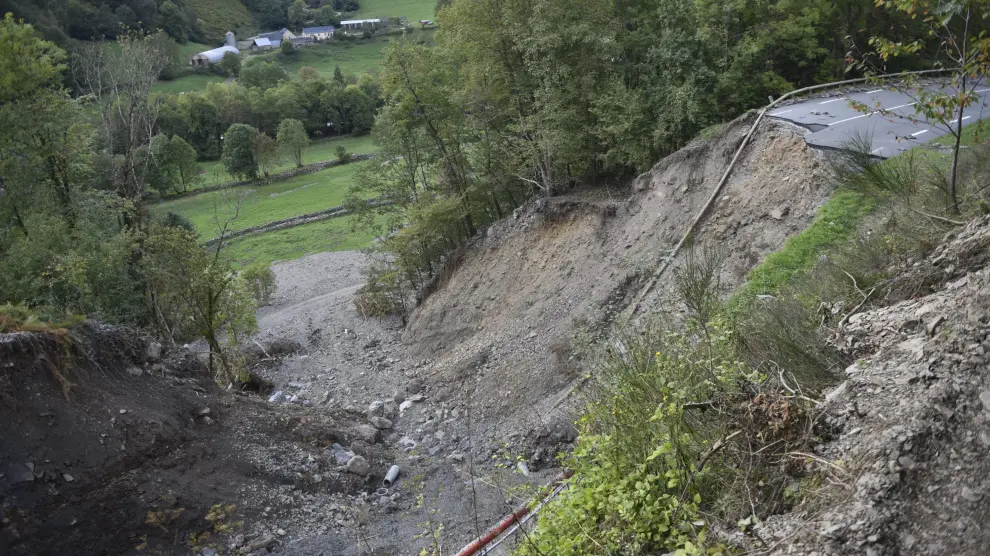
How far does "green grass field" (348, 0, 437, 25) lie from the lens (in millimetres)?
128875

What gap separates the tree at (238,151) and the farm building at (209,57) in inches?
1760

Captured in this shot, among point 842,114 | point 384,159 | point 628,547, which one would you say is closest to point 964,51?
point 628,547

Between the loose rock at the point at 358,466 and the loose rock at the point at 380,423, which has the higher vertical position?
the loose rock at the point at 358,466

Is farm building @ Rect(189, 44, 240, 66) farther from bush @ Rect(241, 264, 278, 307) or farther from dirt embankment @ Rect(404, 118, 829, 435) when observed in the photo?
dirt embankment @ Rect(404, 118, 829, 435)

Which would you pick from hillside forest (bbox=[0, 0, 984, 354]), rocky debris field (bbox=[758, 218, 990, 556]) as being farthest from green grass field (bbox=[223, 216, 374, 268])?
rocky debris field (bbox=[758, 218, 990, 556])

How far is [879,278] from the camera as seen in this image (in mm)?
7941

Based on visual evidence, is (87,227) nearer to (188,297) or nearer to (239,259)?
(188,297)

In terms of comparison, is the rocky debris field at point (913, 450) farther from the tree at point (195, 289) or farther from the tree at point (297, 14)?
the tree at point (297, 14)

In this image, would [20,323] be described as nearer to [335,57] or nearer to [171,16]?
[335,57]

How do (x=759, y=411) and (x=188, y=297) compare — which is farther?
(x=188, y=297)

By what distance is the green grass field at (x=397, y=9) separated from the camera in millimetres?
128875

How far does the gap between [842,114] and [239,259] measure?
41510mm

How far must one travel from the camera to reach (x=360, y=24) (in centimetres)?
13025

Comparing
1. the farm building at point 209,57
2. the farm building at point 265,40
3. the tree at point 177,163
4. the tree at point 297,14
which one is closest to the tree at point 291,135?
the tree at point 177,163
